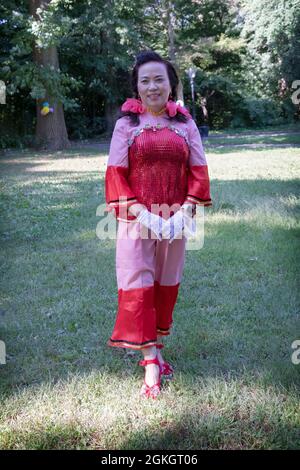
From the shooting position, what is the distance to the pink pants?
89.5 inches

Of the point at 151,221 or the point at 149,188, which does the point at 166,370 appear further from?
the point at 149,188

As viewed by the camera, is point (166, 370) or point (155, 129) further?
point (166, 370)

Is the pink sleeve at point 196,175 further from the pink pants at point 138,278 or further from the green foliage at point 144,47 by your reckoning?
the green foliage at point 144,47

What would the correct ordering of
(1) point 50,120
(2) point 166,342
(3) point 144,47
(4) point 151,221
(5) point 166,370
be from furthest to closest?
(3) point 144,47
(1) point 50,120
(2) point 166,342
(5) point 166,370
(4) point 151,221

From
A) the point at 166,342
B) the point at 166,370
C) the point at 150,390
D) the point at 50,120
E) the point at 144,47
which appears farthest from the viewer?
the point at 144,47

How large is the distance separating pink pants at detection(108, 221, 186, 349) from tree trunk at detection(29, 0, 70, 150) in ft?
44.6

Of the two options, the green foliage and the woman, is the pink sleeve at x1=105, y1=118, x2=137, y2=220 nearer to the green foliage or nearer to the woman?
the woman

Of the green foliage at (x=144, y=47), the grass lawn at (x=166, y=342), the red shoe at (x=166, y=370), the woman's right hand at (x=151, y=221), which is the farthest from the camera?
the green foliage at (x=144, y=47)

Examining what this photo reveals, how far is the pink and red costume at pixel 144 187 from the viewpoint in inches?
88.0

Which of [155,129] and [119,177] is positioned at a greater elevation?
[155,129]

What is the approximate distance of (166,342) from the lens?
286cm

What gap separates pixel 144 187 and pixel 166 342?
1037 mm

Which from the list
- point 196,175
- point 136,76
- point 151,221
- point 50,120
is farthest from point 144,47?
point 151,221

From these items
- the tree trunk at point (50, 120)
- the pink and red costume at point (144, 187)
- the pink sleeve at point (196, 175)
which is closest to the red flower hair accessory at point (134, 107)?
the pink and red costume at point (144, 187)
